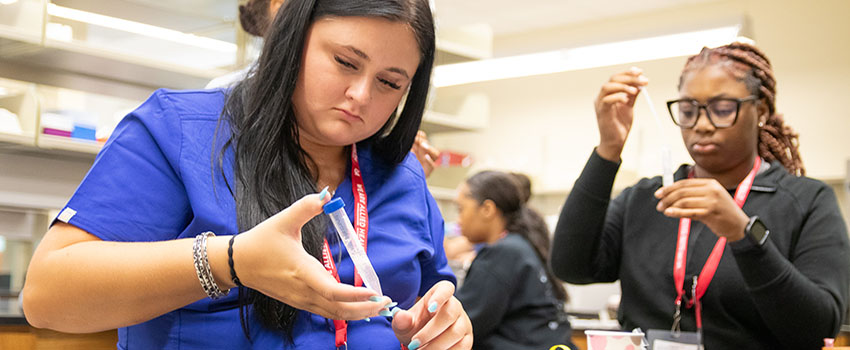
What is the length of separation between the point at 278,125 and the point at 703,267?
97 centimetres

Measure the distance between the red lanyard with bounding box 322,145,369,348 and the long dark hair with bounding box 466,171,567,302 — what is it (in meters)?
2.42

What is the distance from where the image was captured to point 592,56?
18.9ft

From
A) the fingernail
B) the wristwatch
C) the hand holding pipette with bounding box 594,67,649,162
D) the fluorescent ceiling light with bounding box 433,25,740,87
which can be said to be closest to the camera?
the fingernail

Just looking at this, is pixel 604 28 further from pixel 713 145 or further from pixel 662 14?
pixel 713 145

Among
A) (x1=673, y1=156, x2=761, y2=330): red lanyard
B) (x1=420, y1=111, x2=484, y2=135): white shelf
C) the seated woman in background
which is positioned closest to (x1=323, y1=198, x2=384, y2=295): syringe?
(x1=673, y1=156, x2=761, y2=330): red lanyard

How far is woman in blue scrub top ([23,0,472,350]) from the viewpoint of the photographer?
0.85m

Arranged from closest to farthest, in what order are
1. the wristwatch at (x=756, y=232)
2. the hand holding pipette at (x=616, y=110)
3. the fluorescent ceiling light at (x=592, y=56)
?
the wristwatch at (x=756, y=232) < the hand holding pipette at (x=616, y=110) < the fluorescent ceiling light at (x=592, y=56)

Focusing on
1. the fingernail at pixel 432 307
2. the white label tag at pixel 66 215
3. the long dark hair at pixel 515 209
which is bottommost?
the long dark hair at pixel 515 209

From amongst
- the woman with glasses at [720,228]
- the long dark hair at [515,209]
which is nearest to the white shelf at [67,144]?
the long dark hair at [515,209]

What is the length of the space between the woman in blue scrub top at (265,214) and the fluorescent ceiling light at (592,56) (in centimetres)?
375

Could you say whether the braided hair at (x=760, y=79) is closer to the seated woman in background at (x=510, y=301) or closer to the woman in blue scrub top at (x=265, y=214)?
the woman in blue scrub top at (x=265, y=214)

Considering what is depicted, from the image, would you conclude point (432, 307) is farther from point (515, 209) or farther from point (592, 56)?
point (592, 56)

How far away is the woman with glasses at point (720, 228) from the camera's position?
4.61ft

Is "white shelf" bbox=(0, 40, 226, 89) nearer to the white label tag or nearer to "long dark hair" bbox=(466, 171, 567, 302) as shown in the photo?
"long dark hair" bbox=(466, 171, 567, 302)
